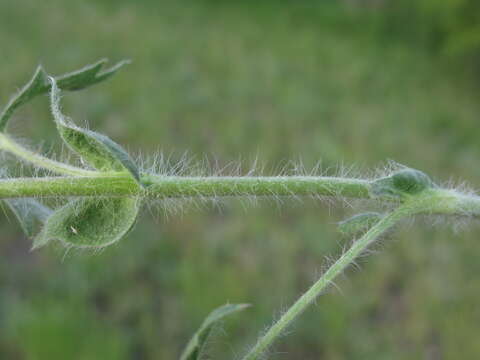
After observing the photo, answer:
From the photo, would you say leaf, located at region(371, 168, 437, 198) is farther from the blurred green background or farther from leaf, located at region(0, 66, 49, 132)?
leaf, located at region(0, 66, 49, 132)

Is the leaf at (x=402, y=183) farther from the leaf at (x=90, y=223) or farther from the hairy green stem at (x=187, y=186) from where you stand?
the leaf at (x=90, y=223)

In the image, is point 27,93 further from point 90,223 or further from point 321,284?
point 321,284

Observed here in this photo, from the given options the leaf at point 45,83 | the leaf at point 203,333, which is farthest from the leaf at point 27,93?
the leaf at point 203,333

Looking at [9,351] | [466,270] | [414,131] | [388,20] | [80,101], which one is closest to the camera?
[9,351]

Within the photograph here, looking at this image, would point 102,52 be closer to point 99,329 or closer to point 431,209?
point 99,329

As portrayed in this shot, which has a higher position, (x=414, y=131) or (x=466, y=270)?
(x=414, y=131)

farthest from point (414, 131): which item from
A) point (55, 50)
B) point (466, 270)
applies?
point (55, 50)

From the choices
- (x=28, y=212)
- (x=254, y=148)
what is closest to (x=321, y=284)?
(x=28, y=212)
